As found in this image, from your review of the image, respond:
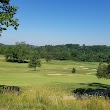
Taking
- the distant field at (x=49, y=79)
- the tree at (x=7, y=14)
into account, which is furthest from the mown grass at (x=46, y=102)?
the distant field at (x=49, y=79)

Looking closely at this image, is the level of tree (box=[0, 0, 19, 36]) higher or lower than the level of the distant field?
higher

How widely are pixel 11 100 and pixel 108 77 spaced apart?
58193 millimetres

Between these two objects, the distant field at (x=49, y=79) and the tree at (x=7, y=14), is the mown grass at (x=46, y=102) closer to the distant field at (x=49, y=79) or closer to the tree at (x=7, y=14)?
the tree at (x=7, y=14)

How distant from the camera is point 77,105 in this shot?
8617 mm

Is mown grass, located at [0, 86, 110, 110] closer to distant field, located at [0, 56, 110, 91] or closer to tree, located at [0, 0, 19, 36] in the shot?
tree, located at [0, 0, 19, 36]

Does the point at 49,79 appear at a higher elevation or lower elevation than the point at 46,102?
lower

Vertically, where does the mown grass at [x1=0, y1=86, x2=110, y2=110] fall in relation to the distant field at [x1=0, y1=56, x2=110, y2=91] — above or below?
above

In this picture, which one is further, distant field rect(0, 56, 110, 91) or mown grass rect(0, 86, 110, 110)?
distant field rect(0, 56, 110, 91)

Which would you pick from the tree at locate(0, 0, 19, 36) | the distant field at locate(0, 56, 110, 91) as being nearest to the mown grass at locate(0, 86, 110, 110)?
the tree at locate(0, 0, 19, 36)

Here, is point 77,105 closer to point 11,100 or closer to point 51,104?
point 51,104

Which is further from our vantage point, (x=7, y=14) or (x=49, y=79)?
(x=49, y=79)

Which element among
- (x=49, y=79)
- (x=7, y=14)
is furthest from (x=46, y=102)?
(x=49, y=79)

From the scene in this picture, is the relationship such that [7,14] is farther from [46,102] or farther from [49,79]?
[49,79]

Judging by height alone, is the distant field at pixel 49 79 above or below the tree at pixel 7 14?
below
